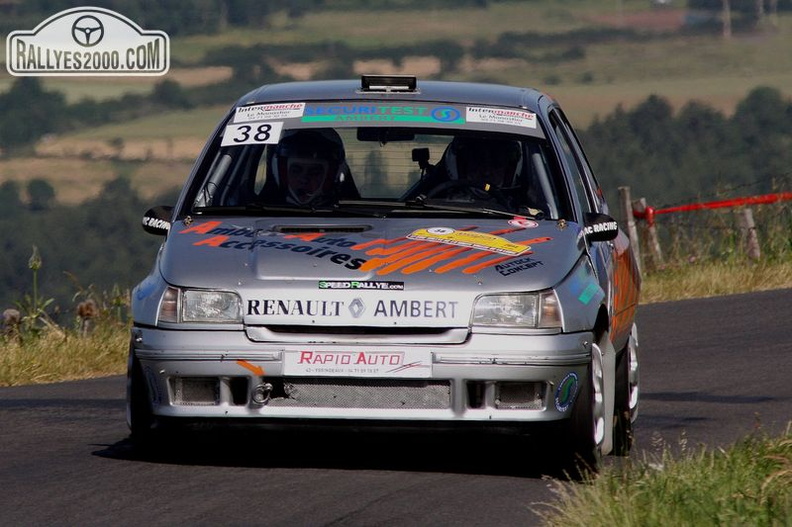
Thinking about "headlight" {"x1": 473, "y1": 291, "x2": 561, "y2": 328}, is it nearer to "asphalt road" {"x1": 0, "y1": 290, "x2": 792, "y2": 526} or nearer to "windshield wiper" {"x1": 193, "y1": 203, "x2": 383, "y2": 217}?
"asphalt road" {"x1": 0, "y1": 290, "x2": 792, "y2": 526}

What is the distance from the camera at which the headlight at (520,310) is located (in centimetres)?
688

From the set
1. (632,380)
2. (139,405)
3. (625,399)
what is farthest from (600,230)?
(139,405)

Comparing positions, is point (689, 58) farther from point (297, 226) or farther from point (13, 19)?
point (297, 226)

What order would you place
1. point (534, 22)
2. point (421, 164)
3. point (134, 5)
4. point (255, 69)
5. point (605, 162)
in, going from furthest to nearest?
point (534, 22) → point (134, 5) → point (255, 69) → point (605, 162) → point (421, 164)

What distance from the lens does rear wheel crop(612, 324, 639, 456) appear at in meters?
8.03

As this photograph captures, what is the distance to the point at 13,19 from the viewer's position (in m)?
85.7

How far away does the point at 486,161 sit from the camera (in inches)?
324

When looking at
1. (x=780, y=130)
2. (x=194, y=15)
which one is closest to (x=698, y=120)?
(x=780, y=130)

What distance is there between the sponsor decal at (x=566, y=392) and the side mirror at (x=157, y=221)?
1.95 m

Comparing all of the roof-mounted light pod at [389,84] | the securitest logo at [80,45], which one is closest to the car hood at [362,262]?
the roof-mounted light pod at [389,84]

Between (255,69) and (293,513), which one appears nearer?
(293,513)

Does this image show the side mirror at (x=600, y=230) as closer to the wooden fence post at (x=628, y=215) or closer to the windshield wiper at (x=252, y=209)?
the windshield wiper at (x=252, y=209)

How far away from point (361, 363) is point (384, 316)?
0.65ft

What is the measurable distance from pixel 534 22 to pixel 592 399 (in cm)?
9144
